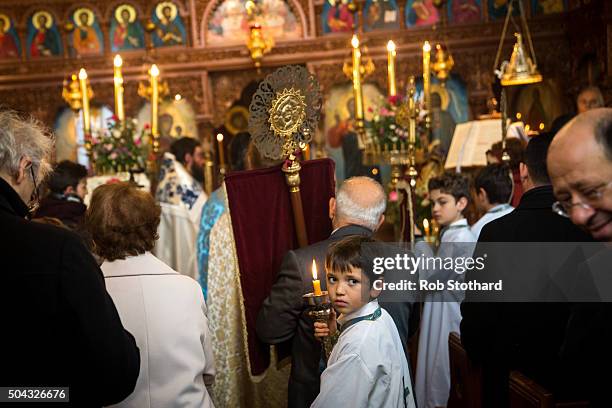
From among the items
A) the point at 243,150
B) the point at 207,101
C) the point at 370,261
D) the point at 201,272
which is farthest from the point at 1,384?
the point at 207,101

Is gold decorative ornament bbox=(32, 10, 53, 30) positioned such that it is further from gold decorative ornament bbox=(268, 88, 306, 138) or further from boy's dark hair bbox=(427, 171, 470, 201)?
gold decorative ornament bbox=(268, 88, 306, 138)

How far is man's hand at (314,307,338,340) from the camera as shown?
2654mm

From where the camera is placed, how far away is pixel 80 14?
1076cm

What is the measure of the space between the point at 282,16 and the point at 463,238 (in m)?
6.81

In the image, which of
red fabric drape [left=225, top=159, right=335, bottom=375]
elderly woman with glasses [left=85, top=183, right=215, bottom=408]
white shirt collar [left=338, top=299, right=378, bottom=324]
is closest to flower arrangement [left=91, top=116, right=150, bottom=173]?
red fabric drape [left=225, top=159, right=335, bottom=375]

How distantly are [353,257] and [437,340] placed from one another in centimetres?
210

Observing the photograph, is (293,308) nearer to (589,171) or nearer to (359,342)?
(359,342)

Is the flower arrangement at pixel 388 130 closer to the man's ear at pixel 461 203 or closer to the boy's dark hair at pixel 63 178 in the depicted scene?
the man's ear at pixel 461 203

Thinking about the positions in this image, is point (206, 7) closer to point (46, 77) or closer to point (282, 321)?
point (46, 77)

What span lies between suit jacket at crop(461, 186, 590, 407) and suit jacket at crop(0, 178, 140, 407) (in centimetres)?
143

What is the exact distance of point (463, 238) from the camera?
436cm

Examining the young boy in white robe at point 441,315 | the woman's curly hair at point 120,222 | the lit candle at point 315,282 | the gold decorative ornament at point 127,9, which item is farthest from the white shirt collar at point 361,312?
the gold decorative ornament at point 127,9

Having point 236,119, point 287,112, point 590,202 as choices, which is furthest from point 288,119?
point 236,119

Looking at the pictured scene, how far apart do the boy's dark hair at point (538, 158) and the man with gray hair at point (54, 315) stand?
1.60 m
